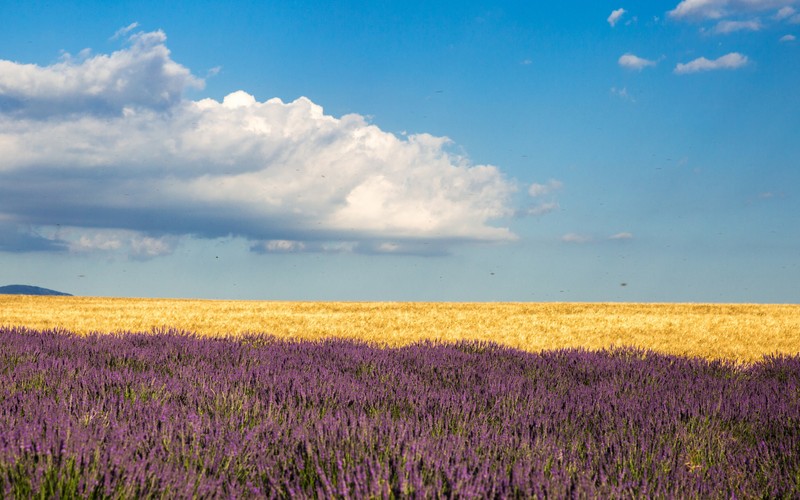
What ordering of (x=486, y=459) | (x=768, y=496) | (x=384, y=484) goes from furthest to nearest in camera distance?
(x=768, y=496)
(x=486, y=459)
(x=384, y=484)

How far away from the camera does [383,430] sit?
274 cm

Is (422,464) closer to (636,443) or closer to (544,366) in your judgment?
(636,443)

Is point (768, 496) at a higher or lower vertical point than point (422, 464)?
lower

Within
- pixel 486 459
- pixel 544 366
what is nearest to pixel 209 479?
pixel 486 459

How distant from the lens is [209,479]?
2125 millimetres

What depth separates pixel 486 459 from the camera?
7.46 ft

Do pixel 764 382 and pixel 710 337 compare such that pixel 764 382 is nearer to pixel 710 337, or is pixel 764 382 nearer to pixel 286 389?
pixel 286 389

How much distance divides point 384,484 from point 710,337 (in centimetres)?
1298

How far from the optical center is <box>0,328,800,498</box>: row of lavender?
2.07m

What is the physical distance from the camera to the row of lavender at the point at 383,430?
2.07m

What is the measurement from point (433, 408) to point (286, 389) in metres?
1.03

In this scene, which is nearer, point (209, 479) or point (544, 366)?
point (209, 479)

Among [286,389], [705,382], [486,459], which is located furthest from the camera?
[705,382]

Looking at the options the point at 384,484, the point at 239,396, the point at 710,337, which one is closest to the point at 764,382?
the point at 239,396
